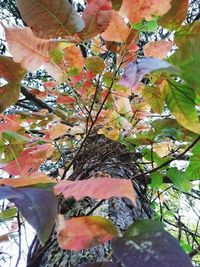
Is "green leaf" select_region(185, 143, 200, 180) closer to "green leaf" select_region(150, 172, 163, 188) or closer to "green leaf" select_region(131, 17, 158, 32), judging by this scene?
"green leaf" select_region(150, 172, 163, 188)

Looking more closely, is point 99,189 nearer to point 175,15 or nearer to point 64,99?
point 175,15

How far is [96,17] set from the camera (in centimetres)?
49

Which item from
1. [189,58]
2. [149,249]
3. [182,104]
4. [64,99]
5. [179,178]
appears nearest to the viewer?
[149,249]

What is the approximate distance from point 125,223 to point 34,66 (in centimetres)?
52

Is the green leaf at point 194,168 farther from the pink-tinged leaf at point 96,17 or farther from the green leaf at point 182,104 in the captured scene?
the pink-tinged leaf at point 96,17

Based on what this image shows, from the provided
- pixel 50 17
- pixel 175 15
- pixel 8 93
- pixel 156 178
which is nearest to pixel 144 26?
pixel 175 15

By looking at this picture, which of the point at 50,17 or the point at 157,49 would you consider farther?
the point at 157,49

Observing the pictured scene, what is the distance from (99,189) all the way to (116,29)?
0.93 feet

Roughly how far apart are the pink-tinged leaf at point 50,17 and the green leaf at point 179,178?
0.53 metres

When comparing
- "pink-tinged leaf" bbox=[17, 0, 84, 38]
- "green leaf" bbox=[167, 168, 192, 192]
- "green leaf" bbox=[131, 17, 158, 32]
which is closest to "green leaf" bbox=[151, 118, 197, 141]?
"green leaf" bbox=[167, 168, 192, 192]

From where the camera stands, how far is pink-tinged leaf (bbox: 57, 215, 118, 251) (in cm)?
33

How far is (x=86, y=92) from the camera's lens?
1035mm

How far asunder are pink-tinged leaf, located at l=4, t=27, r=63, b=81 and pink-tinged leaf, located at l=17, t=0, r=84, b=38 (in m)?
0.04

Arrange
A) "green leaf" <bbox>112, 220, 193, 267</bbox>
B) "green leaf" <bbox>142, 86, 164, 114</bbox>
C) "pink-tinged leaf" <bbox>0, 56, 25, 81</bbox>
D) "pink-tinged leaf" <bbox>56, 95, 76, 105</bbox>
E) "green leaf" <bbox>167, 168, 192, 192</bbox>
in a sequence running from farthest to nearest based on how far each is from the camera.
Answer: "pink-tinged leaf" <bbox>56, 95, 76, 105</bbox>, "green leaf" <bbox>167, 168, 192, 192</bbox>, "green leaf" <bbox>142, 86, 164, 114</bbox>, "pink-tinged leaf" <bbox>0, 56, 25, 81</bbox>, "green leaf" <bbox>112, 220, 193, 267</bbox>
